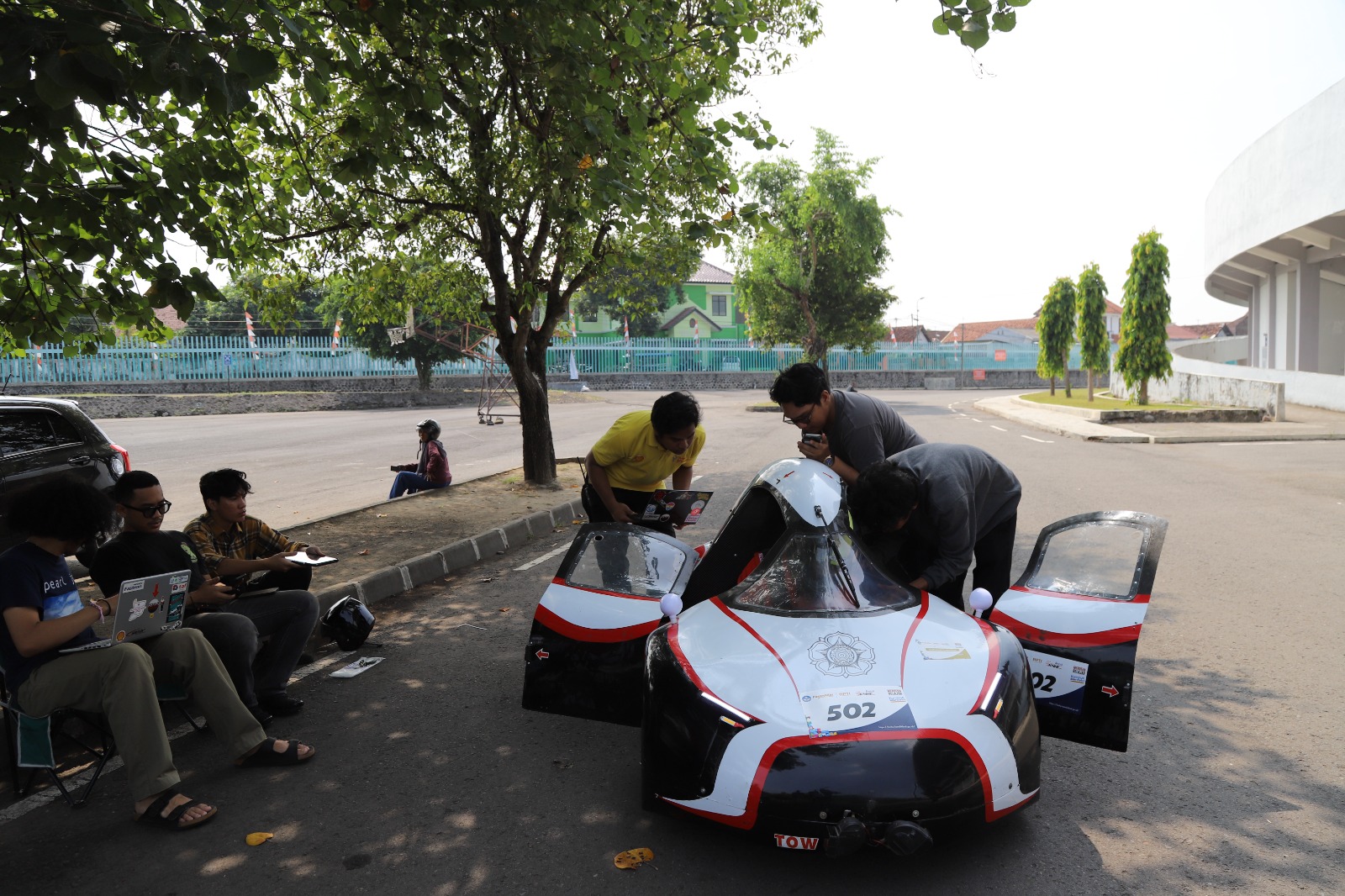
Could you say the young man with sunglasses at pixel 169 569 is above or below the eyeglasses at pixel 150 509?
below

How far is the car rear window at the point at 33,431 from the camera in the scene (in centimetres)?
682

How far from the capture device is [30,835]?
3301mm

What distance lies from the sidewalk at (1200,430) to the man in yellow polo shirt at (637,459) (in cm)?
1548

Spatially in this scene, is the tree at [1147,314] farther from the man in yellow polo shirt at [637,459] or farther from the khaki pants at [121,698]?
the khaki pants at [121,698]

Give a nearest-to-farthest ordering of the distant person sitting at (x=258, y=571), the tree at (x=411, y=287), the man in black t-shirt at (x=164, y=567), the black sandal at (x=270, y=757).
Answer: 1. the black sandal at (x=270, y=757)
2. the man in black t-shirt at (x=164, y=567)
3. the distant person sitting at (x=258, y=571)
4. the tree at (x=411, y=287)

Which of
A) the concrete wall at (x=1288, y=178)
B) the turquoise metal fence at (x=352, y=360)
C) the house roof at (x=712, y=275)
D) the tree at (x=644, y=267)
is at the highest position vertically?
the house roof at (x=712, y=275)

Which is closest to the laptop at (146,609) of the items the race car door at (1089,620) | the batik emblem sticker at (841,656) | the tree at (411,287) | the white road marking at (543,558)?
the batik emblem sticker at (841,656)

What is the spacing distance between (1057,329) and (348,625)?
36.7 m

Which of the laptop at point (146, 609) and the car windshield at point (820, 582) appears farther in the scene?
the laptop at point (146, 609)

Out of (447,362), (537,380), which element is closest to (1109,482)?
(537,380)

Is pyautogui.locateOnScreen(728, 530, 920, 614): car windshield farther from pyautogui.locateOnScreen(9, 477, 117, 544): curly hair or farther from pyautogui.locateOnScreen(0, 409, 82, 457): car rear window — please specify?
pyautogui.locateOnScreen(0, 409, 82, 457): car rear window

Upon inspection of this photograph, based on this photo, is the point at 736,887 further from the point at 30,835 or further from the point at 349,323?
the point at 349,323

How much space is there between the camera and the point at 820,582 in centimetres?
338

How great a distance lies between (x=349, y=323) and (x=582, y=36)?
34.3 meters
